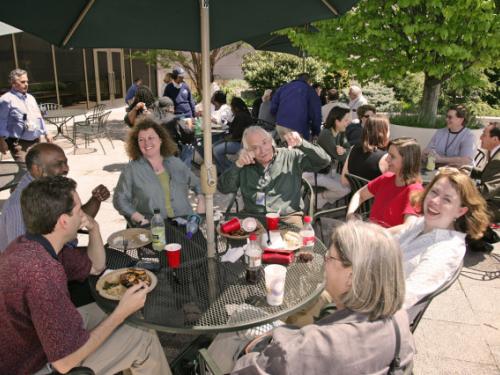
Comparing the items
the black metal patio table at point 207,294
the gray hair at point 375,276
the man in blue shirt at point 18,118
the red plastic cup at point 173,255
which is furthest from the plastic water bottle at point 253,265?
the man in blue shirt at point 18,118

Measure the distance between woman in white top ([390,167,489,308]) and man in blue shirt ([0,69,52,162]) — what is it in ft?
18.5

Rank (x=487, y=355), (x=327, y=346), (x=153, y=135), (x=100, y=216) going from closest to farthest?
(x=327, y=346), (x=487, y=355), (x=153, y=135), (x=100, y=216)

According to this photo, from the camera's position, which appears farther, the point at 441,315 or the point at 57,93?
the point at 57,93

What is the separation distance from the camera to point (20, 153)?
620 cm

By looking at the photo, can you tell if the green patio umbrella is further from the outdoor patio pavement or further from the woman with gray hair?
the outdoor patio pavement

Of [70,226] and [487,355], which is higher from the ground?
[70,226]

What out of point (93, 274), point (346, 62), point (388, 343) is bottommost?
point (93, 274)

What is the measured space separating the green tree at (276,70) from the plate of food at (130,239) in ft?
46.7

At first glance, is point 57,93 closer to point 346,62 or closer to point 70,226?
point 346,62

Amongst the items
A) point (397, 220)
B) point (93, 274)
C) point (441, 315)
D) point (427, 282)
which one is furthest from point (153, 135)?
point (441, 315)

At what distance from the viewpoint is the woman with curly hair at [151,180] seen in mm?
3443

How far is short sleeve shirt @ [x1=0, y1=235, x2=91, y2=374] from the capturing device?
5.52 feet

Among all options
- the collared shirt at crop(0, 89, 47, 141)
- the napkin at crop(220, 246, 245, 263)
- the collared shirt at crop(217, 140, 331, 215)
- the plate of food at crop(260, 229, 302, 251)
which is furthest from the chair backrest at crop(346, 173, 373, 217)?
the collared shirt at crop(0, 89, 47, 141)

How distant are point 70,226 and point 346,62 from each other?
5733 millimetres
